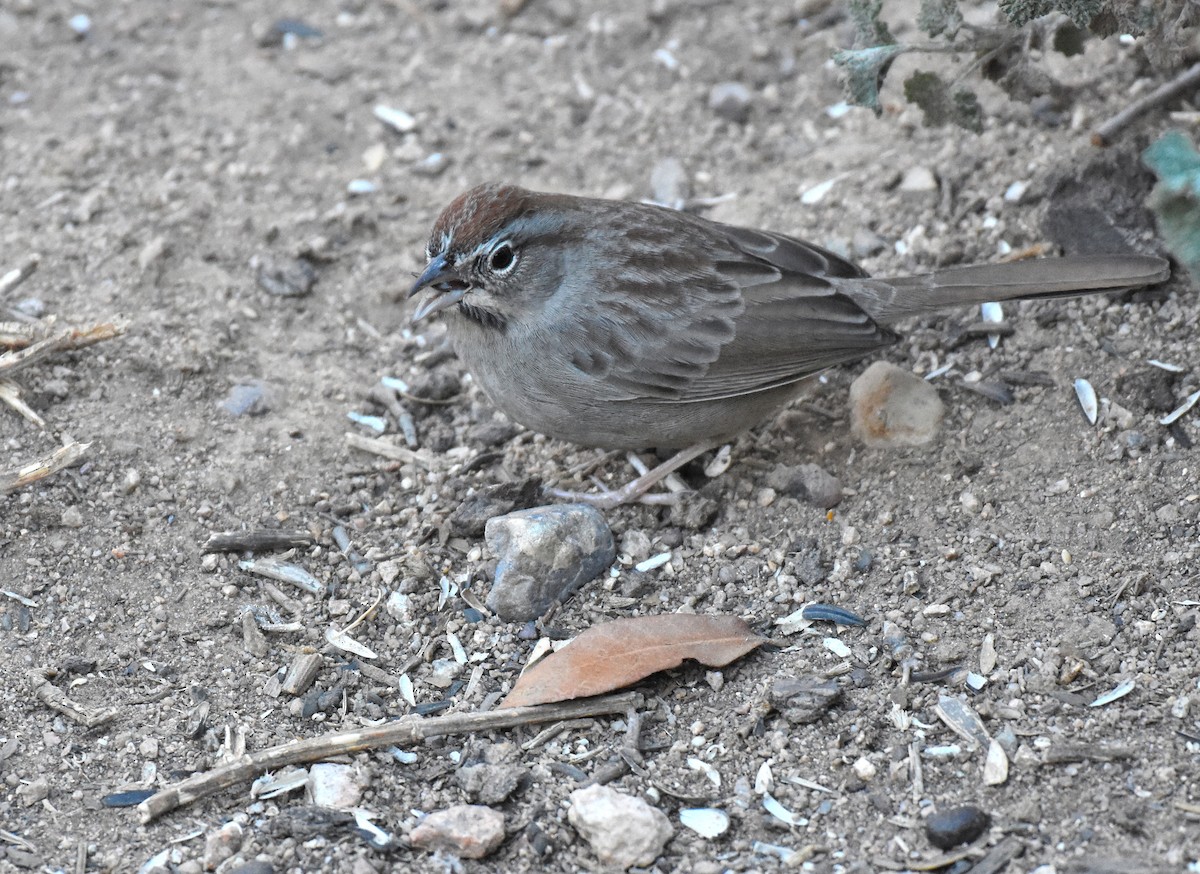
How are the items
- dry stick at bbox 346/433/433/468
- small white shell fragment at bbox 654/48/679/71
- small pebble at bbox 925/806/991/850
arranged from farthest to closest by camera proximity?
small white shell fragment at bbox 654/48/679/71 → dry stick at bbox 346/433/433/468 → small pebble at bbox 925/806/991/850

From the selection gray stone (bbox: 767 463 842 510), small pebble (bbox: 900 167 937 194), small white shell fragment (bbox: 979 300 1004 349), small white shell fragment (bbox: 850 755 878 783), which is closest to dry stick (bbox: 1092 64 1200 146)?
small pebble (bbox: 900 167 937 194)

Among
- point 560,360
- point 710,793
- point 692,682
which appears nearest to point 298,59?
point 560,360

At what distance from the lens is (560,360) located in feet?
16.9

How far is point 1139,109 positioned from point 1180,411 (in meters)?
1.58

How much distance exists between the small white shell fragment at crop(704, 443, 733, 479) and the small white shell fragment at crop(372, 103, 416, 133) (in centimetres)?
275

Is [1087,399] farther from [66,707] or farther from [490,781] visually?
[66,707]

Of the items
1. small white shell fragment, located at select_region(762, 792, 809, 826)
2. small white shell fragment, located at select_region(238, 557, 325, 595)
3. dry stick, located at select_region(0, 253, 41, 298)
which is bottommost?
small white shell fragment, located at select_region(762, 792, 809, 826)

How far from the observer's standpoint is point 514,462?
219 inches

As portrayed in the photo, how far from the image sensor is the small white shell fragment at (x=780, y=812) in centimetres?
379

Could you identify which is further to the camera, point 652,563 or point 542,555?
point 652,563

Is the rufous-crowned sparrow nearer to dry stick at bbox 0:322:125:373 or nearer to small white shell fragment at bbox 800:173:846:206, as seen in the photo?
small white shell fragment at bbox 800:173:846:206

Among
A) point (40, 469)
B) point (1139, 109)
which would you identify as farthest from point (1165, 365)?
point (40, 469)

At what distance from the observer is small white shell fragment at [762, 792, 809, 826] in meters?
3.79

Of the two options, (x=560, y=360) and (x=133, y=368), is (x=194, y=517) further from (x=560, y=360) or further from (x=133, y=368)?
(x=560, y=360)
